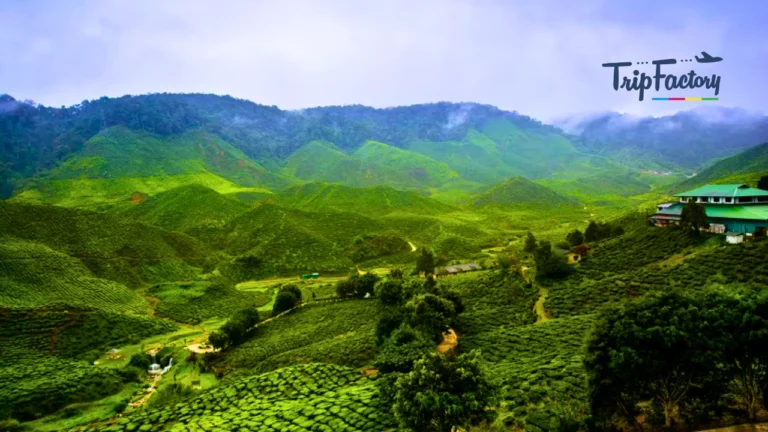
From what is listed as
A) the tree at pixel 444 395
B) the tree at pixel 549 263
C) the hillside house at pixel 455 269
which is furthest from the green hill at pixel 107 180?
the tree at pixel 444 395

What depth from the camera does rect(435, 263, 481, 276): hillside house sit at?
A: 64688 millimetres

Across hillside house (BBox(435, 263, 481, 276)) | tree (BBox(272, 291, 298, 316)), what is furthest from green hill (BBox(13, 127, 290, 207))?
hillside house (BBox(435, 263, 481, 276))

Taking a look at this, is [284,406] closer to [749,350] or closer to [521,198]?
[749,350]

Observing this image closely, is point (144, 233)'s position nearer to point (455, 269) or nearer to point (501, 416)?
point (455, 269)

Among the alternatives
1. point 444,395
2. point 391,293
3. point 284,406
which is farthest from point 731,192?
point 284,406

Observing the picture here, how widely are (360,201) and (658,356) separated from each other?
138m

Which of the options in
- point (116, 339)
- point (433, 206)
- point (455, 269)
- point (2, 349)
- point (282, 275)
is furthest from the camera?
point (433, 206)

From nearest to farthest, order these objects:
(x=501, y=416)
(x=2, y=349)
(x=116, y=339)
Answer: (x=501, y=416), (x=2, y=349), (x=116, y=339)

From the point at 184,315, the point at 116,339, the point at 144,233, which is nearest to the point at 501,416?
the point at 116,339

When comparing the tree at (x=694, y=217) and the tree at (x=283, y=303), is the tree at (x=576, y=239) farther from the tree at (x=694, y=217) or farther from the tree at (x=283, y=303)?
the tree at (x=283, y=303)

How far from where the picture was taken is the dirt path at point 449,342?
111 ft

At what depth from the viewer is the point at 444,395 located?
722 inches

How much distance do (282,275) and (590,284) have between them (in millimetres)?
58796

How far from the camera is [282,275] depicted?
3275 inches
